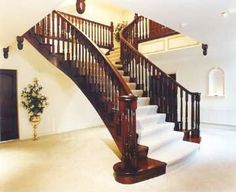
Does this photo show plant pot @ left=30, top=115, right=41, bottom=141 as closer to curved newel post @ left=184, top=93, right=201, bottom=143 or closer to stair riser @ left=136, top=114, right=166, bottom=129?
stair riser @ left=136, top=114, right=166, bottom=129

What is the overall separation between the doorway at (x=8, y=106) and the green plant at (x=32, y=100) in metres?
0.24

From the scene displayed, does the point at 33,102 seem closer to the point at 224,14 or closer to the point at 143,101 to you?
the point at 143,101

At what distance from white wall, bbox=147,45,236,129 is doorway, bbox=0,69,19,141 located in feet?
14.1

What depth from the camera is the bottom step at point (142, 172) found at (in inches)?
124

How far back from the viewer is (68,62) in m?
4.91

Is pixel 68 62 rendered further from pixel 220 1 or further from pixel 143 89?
pixel 220 1

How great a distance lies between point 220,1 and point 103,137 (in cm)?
419

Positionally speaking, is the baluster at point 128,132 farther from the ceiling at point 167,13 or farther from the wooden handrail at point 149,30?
the wooden handrail at point 149,30

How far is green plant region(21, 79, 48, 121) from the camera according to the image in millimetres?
5848

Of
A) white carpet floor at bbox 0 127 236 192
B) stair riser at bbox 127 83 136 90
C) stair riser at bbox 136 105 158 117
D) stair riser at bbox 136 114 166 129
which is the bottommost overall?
white carpet floor at bbox 0 127 236 192

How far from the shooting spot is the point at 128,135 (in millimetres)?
3359

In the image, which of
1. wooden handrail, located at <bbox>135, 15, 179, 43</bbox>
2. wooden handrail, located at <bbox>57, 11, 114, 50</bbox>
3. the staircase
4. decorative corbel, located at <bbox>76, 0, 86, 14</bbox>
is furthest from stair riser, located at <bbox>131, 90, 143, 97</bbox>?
decorative corbel, located at <bbox>76, 0, 86, 14</bbox>

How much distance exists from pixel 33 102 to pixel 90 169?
2894mm

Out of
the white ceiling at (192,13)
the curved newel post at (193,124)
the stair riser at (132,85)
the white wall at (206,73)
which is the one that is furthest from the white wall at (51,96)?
the white ceiling at (192,13)
